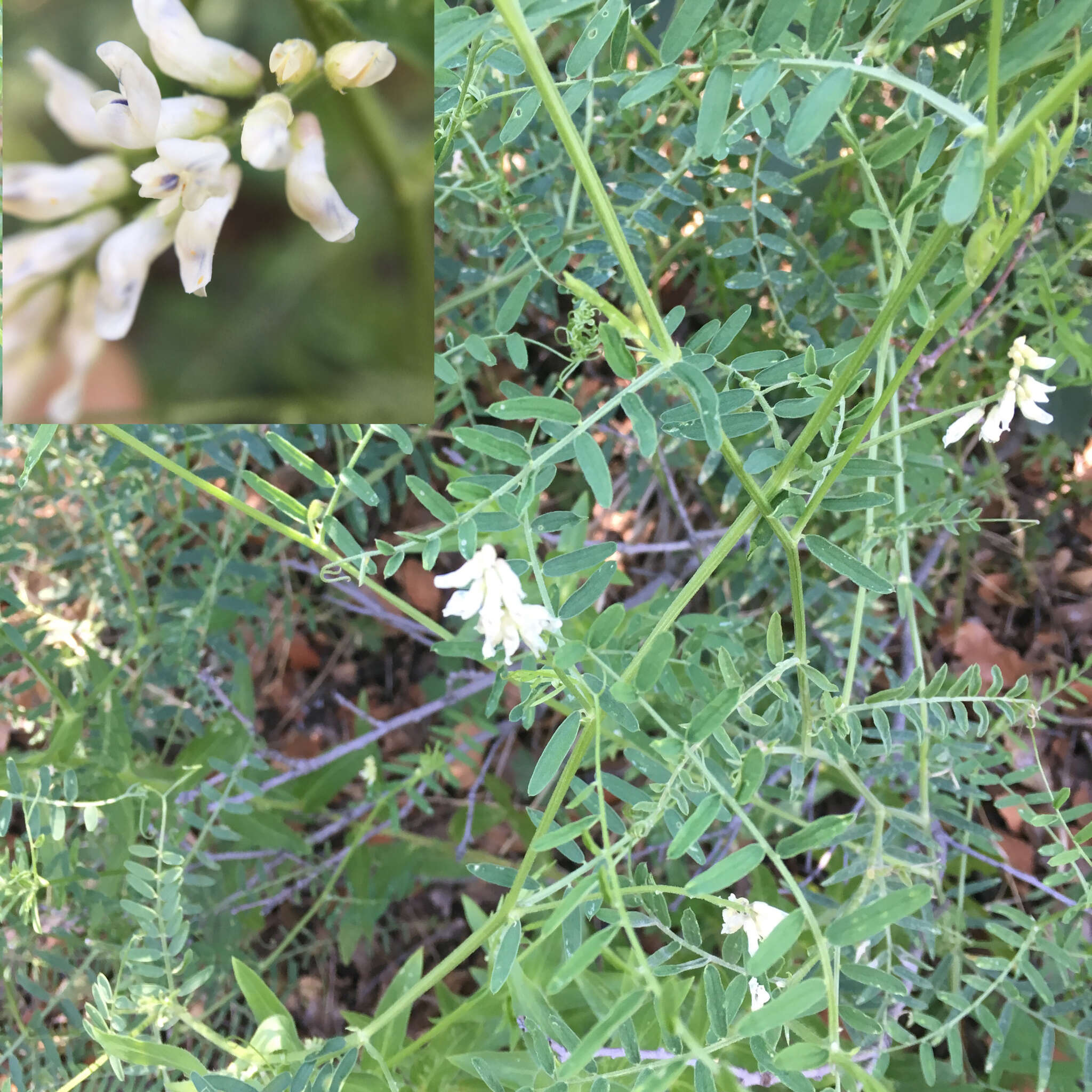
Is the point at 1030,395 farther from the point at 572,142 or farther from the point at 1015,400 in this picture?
the point at 572,142

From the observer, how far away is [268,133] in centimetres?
70

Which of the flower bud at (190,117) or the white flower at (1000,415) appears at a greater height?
the flower bud at (190,117)

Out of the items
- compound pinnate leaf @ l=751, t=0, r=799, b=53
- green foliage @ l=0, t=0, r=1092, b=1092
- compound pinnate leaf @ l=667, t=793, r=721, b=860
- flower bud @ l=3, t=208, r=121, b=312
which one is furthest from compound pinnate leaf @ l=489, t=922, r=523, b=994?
flower bud @ l=3, t=208, r=121, b=312

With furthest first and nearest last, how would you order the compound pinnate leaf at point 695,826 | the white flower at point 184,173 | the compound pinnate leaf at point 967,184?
the white flower at point 184,173
the compound pinnate leaf at point 695,826
the compound pinnate leaf at point 967,184

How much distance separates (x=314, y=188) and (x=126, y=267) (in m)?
0.18

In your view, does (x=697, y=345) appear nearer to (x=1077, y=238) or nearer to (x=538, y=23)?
(x=538, y=23)

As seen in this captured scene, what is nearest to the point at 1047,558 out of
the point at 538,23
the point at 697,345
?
the point at 697,345

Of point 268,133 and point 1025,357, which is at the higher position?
point 268,133

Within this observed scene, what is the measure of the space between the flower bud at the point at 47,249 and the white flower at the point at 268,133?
0.13m

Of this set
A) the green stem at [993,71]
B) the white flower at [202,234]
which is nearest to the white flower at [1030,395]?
the green stem at [993,71]

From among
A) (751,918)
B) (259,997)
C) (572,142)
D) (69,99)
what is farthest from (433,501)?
(259,997)

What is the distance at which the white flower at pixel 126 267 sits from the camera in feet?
2.35

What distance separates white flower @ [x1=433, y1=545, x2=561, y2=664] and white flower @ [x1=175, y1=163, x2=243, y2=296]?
1.36 ft

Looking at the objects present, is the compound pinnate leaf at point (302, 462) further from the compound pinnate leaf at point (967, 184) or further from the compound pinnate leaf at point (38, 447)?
the compound pinnate leaf at point (967, 184)
